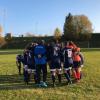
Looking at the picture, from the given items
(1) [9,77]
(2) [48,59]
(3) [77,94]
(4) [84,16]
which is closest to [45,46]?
(2) [48,59]

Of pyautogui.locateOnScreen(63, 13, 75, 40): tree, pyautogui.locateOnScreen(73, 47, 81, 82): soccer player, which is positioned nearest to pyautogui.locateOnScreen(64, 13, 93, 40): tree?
pyautogui.locateOnScreen(63, 13, 75, 40): tree

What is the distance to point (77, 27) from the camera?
12694cm

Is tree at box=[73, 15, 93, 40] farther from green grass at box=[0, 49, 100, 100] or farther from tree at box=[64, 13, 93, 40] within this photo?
green grass at box=[0, 49, 100, 100]

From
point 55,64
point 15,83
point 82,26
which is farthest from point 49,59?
point 82,26

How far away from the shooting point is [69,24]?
126m

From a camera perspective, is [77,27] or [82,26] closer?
[77,27]

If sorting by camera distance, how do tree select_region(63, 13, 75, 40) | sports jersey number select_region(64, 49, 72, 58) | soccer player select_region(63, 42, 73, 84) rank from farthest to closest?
tree select_region(63, 13, 75, 40) → sports jersey number select_region(64, 49, 72, 58) → soccer player select_region(63, 42, 73, 84)

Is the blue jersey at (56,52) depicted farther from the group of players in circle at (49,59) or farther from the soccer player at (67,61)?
the soccer player at (67,61)

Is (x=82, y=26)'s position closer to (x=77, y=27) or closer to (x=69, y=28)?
(x=77, y=27)

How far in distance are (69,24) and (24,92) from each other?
11051 centimetres

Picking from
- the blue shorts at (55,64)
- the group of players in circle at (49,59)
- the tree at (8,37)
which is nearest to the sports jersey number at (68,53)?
the group of players in circle at (49,59)

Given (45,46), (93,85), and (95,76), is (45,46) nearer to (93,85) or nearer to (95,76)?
(93,85)

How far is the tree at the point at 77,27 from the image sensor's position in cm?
12288

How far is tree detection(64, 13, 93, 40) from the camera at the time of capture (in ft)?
403
